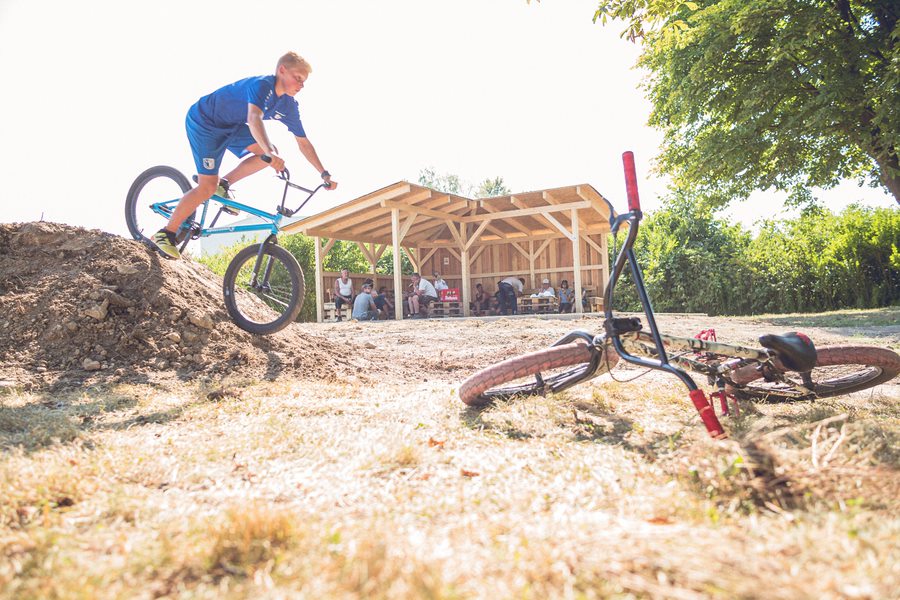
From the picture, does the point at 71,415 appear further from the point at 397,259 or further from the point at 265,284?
the point at 397,259

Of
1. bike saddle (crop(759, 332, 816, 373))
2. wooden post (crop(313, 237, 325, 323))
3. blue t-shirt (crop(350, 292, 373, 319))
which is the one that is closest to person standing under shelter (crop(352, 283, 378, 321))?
blue t-shirt (crop(350, 292, 373, 319))

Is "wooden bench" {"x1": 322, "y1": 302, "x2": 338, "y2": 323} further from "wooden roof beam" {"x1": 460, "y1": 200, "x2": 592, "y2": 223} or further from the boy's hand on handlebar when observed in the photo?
the boy's hand on handlebar

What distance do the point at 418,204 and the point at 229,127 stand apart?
1152 cm

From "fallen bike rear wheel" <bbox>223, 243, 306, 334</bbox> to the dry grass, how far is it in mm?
1642

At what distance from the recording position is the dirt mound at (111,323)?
Result: 369 centimetres

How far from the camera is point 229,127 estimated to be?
4.38 m

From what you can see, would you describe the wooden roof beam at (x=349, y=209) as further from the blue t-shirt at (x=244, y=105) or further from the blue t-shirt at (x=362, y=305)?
the blue t-shirt at (x=244, y=105)

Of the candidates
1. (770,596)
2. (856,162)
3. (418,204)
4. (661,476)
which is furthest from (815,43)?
(770,596)

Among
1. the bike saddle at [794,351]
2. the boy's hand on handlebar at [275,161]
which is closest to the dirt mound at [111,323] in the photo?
the boy's hand on handlebar at [275,161]

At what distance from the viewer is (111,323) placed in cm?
394

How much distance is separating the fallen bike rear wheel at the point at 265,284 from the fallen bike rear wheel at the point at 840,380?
3.19m

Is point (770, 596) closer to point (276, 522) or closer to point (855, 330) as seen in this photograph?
point (276, 522)

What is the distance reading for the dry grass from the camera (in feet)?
3.59

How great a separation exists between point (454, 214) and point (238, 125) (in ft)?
42.1
